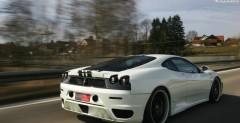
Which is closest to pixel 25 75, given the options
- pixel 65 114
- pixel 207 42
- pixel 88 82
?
pixel 65 114

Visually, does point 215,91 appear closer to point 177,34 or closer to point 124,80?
point 124,80

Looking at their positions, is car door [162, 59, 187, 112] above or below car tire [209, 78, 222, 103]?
above

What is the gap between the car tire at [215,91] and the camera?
313 inches

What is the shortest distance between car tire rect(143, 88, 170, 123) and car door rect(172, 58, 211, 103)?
94cm

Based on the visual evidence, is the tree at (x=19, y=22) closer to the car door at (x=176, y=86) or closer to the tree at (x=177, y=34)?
the car door at (x=176, y=86)

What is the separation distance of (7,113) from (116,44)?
36.7 feet

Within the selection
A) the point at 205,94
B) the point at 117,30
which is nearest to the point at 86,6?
the point at 117,30

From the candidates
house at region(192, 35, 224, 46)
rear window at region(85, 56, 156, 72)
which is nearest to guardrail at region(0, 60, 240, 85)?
rear window at region(85, 56, 156, 72)

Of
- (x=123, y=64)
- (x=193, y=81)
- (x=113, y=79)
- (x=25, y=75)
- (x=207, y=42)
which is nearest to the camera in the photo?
(x=113, y=79)

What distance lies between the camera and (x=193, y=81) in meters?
6.81

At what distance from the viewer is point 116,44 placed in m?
17.4

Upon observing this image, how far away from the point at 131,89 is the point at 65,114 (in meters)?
1.94

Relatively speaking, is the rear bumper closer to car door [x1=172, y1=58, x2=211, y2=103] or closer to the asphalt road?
the asphalt road

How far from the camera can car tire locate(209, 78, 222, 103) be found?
26.1 feet
